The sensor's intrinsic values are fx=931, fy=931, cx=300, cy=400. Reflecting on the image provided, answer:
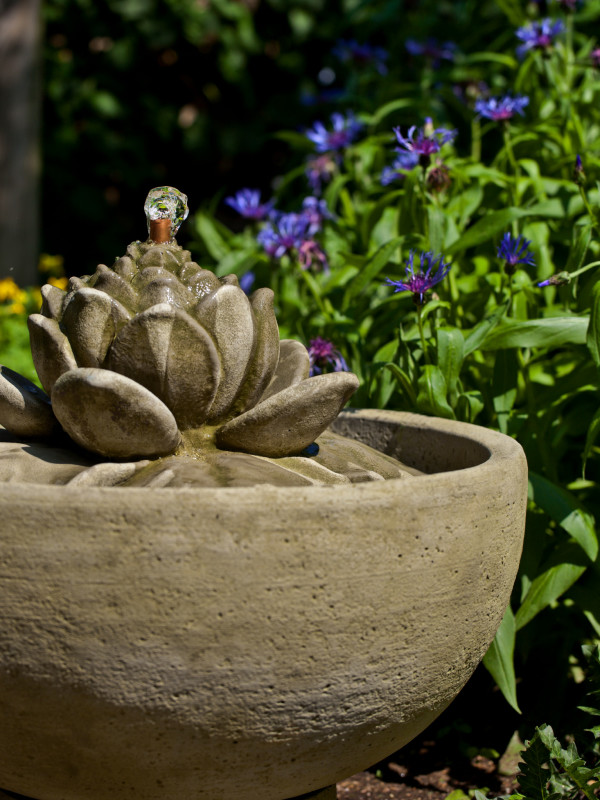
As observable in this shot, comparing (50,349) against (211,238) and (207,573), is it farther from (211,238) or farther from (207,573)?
(211,238)

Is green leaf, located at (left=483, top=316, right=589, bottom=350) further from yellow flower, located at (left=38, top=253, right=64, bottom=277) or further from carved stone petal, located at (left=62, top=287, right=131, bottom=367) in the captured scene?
yellow flower, located at (left=38, top=253, right=64, bottom=277)

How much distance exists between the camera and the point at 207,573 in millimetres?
1265

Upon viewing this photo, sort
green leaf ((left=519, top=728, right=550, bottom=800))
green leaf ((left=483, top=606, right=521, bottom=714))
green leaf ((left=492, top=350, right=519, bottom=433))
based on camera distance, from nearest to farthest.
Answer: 1. green leaf ((left=519, top=728, right=550, bottom=800))
2. green leaf ((left=483, top=606, right=521, bottom=714))
3. green leaf ((left=492, top=350, right=519, bottom=433))

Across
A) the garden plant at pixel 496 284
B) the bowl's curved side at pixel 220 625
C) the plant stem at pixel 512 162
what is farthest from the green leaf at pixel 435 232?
the bowl's curved side at pixel 220 625

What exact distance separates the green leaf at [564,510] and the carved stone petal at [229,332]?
81 cm

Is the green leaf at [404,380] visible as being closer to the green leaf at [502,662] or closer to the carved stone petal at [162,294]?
the green leaf at [502,662]

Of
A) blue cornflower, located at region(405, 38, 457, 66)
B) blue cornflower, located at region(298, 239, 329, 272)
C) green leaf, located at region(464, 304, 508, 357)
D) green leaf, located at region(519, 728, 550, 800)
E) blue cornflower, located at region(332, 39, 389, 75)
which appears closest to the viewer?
green leaf, located at region(519, 728, 550, 800)

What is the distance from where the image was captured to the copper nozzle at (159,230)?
1.89 m

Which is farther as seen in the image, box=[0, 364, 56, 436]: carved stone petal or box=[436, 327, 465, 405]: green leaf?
box=[436, 327, 465, 405]: green leaf

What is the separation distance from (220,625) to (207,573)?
78mm

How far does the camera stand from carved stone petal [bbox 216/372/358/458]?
1671 mm

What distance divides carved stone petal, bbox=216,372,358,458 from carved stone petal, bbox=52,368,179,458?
13 centimetres

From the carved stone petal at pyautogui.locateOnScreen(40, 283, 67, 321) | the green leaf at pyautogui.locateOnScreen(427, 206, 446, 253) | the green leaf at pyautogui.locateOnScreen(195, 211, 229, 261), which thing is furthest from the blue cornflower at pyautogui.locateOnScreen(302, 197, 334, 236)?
the carved stone petal at pyautogui.locateOnScreen(40, 283, 67, 321)

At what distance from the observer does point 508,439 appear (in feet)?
5.87
